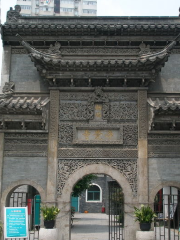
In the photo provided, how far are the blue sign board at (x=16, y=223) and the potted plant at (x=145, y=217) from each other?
3.50 meters

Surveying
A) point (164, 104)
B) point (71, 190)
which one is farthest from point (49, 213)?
point (164, 104)

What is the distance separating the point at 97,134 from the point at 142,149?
166 centimetres

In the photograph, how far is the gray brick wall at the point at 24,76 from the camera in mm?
13645

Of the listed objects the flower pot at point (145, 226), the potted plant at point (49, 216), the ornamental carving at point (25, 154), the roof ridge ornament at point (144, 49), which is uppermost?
the roof ridge ornament at point (144, 49)

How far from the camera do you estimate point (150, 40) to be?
46.2 ft

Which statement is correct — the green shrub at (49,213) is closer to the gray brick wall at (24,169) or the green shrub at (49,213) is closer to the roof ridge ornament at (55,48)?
the gray brick wall at (24,169)

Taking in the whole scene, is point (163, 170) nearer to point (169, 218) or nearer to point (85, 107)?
point (169, 218)

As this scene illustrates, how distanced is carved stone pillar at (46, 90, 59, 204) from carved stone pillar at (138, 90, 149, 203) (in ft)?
9.59

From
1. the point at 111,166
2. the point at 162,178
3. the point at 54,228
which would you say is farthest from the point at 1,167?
the point at 162,178

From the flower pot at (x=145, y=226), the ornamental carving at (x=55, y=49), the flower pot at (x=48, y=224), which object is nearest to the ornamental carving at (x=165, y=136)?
the flower pot at (x=145, y=226)

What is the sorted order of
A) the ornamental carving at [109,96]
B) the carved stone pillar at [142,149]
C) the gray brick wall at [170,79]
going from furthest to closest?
the gray brick wall at [170,79] < the ornamental carving at [109,96] < the carved stone pillar at [142,149]

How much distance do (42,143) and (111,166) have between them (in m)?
2.57

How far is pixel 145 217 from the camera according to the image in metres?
11.0

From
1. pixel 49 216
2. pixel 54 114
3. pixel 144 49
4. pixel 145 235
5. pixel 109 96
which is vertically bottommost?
pixel 145 235
